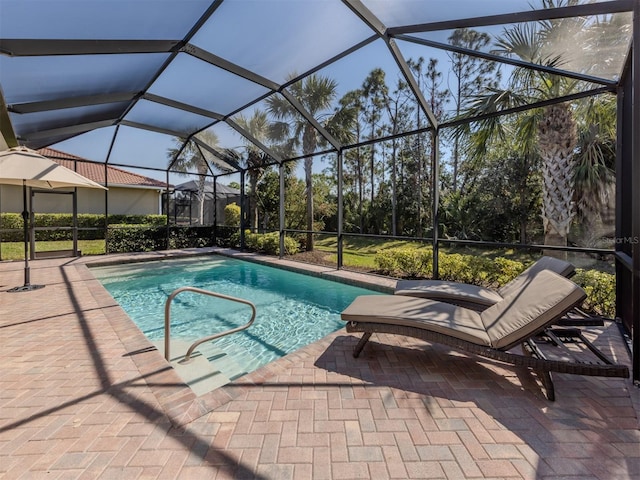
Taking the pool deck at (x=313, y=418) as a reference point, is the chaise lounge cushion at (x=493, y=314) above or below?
above

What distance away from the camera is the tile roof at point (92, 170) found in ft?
32.6

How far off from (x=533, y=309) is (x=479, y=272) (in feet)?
12.9

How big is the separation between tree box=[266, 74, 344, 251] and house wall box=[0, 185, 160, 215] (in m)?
7.23

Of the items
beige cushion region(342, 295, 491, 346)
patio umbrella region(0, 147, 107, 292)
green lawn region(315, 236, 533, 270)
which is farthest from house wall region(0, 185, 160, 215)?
beige cushion region(342, 295, 491, 346)

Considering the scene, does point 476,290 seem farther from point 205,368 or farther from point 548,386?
point 205,368

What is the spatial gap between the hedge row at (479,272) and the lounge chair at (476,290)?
5.53 feet

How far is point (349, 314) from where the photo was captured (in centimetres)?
299

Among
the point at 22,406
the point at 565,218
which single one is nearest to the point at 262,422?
the point at 22,406

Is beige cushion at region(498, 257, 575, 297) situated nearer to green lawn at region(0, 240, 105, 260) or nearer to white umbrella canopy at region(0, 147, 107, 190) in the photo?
white umbrella canopy at region(0, 147, 107, 190)

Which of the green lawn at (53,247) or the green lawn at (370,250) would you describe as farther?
the green lawn at (370,250)

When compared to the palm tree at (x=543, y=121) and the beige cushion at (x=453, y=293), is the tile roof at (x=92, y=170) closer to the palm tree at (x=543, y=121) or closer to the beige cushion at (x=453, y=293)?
the beige cushion at (x=453, y=293)

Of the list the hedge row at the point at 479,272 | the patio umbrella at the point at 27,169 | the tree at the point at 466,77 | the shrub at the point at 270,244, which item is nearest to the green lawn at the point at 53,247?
the shrub at the point at 270,244

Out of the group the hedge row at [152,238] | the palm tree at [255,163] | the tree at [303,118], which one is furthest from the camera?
the hedge row at [152,238]

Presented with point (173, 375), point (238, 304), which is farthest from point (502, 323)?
point (238, 304)
